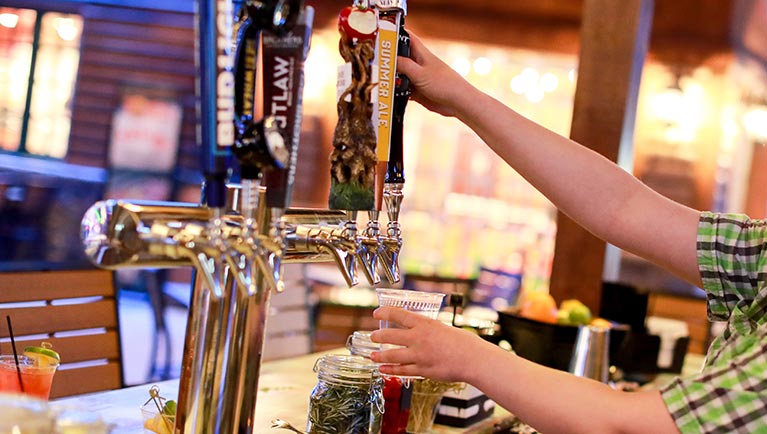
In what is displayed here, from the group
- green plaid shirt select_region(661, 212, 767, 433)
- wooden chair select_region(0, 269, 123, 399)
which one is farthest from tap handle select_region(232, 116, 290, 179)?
wooden chair select_region(0, 269, 123, 399)

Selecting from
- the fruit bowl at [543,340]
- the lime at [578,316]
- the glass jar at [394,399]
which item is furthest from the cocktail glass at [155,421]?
the lime at [578,316]

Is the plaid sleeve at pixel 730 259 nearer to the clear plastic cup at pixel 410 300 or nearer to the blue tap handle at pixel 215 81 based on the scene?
the clear plastic cup at pixel 410 300

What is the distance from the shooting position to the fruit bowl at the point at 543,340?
7.97 feet

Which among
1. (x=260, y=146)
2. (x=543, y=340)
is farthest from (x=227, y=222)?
(x=543, y=340)

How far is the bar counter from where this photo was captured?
4.60ft

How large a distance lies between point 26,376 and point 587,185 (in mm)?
984

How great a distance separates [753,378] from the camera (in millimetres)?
1077

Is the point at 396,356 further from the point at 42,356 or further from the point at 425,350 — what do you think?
the point at 42,356

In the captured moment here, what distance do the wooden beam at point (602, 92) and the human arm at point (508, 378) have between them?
6.99 feet

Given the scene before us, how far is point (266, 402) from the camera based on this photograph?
166 centimetres

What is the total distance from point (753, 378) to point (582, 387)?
0.21 m

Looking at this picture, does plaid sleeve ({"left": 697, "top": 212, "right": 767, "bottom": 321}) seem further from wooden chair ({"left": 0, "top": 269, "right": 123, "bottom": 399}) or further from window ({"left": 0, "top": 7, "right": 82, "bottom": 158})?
window ({"left": 0, "top": 7, "right": 82, "bottom": 158})

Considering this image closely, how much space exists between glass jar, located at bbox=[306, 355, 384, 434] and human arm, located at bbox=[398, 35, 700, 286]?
0.48 m

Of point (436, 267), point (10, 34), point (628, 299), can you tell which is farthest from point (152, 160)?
point (628, 299)
